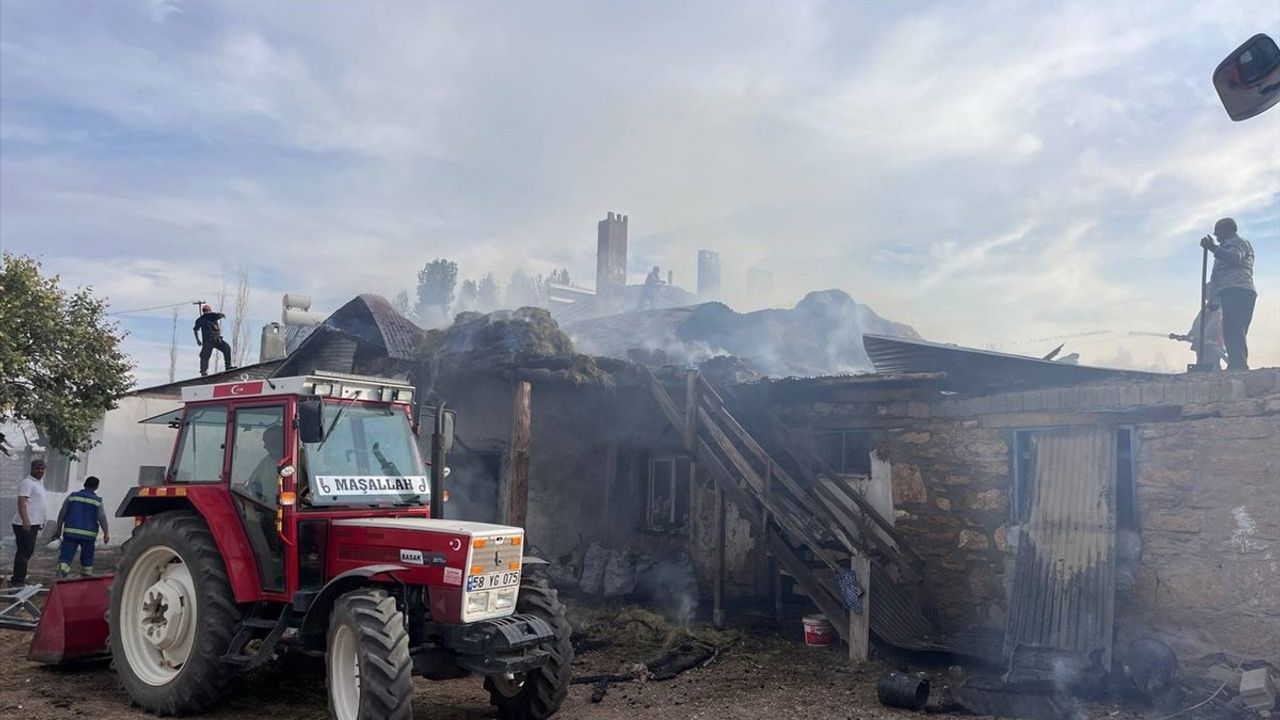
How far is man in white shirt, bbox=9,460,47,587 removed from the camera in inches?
419

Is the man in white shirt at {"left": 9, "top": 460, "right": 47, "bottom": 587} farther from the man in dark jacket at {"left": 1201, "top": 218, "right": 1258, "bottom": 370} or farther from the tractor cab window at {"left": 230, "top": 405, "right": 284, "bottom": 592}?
the man in dark jacket at {"left": 1201, "top": 218, "right": 1258, "bottom": 370}

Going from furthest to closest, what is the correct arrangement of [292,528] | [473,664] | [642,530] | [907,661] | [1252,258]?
[642,530], [907,661], [1252,258], [292,528], [473,664]

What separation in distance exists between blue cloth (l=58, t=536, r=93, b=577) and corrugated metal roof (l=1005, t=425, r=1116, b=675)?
10.4 meters

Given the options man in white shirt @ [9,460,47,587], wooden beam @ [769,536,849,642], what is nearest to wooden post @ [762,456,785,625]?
wooden beam @ [769,536,849,642]

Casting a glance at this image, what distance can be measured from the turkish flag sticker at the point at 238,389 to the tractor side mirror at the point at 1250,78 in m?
6.22

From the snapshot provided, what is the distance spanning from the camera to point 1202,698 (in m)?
→ 6.77

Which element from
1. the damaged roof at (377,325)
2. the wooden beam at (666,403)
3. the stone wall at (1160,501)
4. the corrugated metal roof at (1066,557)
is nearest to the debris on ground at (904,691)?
the corrugated metal roof at (1066,557)

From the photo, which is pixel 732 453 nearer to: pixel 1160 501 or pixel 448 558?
pixel 1160 501

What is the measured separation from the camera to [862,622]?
8.20 metres

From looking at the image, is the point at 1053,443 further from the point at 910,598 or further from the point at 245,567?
the point at 245,567

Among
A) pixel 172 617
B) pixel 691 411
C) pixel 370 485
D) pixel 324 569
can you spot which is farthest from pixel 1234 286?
pixel 172 617

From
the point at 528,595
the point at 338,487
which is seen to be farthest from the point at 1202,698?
the point at 338,487

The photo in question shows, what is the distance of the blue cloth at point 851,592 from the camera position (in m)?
8.18

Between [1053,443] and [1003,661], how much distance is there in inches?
83.5
